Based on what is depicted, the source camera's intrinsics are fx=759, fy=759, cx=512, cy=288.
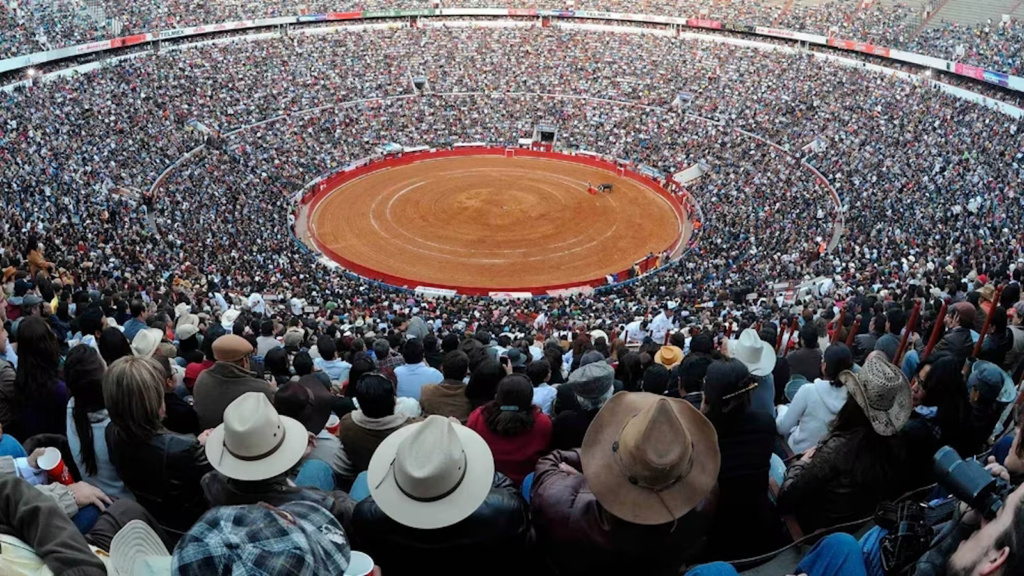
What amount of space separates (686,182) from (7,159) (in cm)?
3490

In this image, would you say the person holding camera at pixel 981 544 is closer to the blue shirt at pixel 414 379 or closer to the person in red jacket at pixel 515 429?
the person in red jacket at pixel 515 429

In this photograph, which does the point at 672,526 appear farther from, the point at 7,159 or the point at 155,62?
the point at 155,62

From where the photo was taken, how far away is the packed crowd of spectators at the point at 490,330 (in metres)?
4.86

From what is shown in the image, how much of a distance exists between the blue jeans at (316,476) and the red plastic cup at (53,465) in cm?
173

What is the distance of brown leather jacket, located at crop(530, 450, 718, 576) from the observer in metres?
4.73

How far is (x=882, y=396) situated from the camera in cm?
567

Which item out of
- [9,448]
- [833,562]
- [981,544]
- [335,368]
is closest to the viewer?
[981,544]

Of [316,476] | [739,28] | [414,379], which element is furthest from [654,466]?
[739,28]

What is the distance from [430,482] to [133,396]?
2.71 metres

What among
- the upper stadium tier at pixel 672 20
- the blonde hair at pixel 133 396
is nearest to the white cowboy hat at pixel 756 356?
the blonde hair at pixel 133 396

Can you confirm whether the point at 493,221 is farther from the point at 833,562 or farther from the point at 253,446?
the point at 833,562

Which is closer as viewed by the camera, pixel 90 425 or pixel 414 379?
pixel 90 425

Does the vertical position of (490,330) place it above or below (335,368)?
below

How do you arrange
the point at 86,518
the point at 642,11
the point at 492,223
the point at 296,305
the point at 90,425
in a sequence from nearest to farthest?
the point at 86,518 < the point at 90,425 < the point at 296,305 < the point at 492,223 < the point at 642,11
